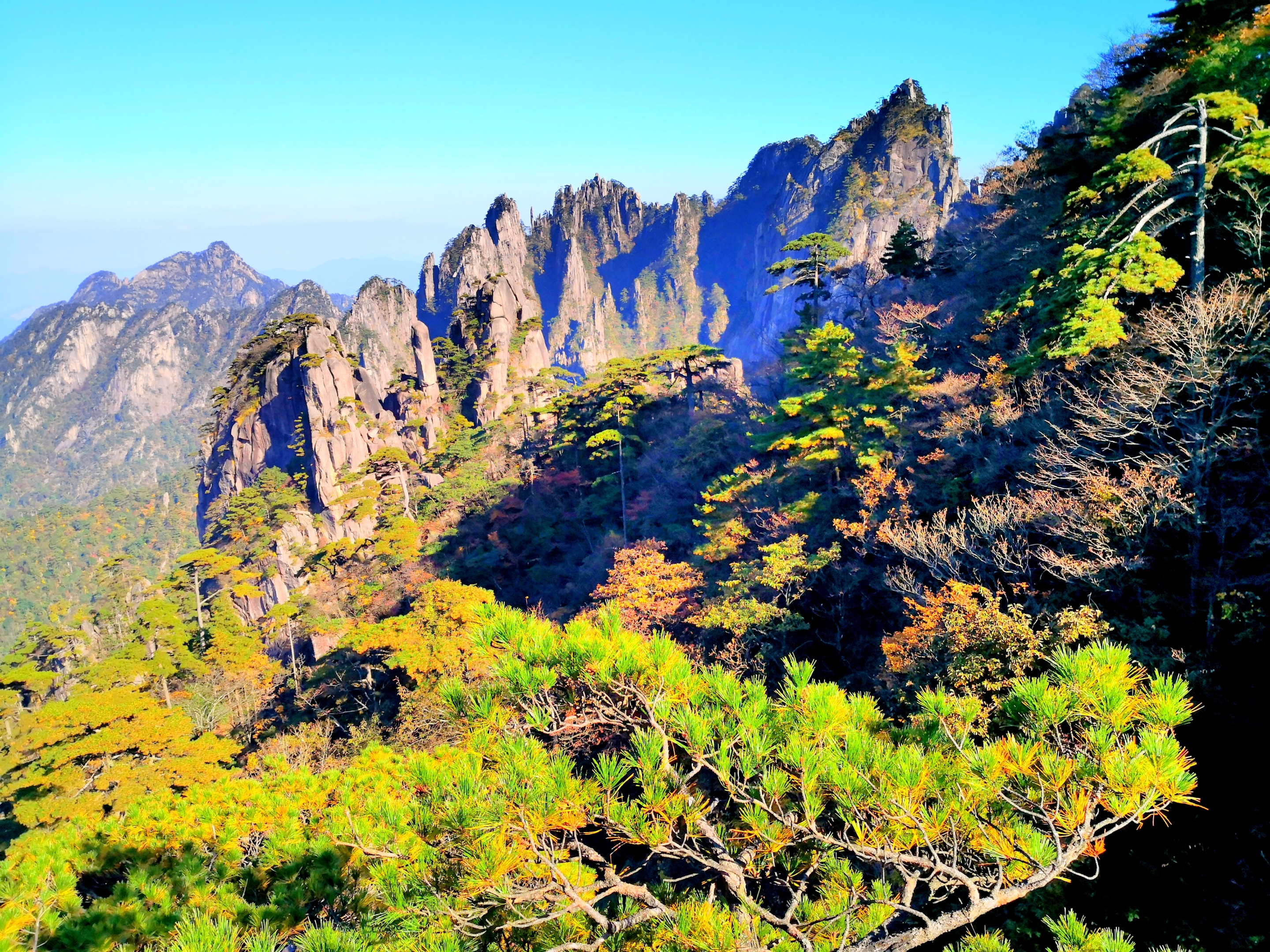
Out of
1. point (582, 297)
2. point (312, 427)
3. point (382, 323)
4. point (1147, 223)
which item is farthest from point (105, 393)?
point (1147, 223)

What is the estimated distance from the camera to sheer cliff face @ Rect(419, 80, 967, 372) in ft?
188

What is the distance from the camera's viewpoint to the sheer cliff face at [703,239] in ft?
188

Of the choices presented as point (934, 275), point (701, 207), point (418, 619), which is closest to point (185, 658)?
point (418, 619)

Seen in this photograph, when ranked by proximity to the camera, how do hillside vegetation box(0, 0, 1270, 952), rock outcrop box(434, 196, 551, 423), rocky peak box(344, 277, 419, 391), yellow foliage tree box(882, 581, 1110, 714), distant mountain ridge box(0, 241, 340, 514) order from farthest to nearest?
distant mountain ridge box(0, 241, 340, 514), rocky peak box(344, 277, 419, 391), rock outcrop box(434, 196, 551, 423), yellow foliage tree box(882, 581, 1110, 714), hillside vegetation box(0, 0, 1270, 952)

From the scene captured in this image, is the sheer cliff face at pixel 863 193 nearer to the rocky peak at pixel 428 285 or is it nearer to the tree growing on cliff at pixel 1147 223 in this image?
the tree growing on cliff at pixel 1147 223

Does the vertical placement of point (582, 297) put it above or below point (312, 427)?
above

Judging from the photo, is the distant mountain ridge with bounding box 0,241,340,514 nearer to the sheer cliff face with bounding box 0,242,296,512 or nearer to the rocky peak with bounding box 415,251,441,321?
the sheer cliff face with bounding box 0,242,296,512

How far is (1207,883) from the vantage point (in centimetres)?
545

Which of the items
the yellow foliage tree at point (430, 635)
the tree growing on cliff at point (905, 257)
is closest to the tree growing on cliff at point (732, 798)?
the yellow foliage tree at point (430, 635)

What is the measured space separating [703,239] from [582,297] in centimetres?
2893

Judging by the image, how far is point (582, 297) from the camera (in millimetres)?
106375

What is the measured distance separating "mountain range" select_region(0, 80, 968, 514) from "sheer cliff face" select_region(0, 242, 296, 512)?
41 centimetres

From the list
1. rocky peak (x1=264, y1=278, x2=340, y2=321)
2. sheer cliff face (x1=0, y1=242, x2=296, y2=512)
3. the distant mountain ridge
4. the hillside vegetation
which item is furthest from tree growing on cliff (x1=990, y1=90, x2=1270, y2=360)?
sheer cliff face (x1=0, y1=242, x2=296, y2=512)

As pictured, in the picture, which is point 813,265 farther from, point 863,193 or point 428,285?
point 428,285
